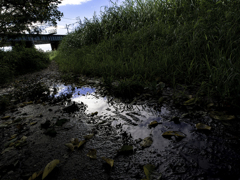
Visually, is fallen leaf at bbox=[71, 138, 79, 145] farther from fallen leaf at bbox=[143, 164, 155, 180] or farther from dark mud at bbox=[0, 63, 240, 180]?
fallen leaf at bbox=[143, 164, 155, 180]

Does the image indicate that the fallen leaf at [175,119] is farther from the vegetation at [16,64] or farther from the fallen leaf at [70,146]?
the vegetation at [16,64]

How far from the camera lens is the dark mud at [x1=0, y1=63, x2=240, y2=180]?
849mm

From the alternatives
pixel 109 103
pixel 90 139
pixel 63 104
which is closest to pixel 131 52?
pixel 109 103

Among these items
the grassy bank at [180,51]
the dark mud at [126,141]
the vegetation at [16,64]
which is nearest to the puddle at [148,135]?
the dark mud at [126,141]

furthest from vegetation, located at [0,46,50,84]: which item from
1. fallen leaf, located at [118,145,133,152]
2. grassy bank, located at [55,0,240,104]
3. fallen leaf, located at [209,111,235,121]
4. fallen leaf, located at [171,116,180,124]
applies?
fallen leaf, located at [209,111,235,121]

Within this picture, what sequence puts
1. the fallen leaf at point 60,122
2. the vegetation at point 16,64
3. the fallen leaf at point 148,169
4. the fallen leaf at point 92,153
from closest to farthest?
the fallen leaf at point 148,169, the fallen leaf at point 92,153, the fallen leaf at point 60,122, the vegetation at point 16,64

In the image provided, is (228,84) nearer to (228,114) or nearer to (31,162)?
(228,114)

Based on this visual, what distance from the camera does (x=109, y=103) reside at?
77.0 inches

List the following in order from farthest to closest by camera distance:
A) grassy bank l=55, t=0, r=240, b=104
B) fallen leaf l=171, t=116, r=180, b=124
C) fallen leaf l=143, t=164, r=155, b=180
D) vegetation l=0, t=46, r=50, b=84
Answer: vegetation l=0, t=46, r=50, b=84
grassy bank l=55, t=0, r=240, b=104
fallen leaf l=171, t=116, r=180, b=124
fallen leaf l=143, t=164, r=155, b=180

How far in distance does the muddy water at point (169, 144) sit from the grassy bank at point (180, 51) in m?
0.55

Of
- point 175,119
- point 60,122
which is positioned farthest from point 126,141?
point 60,122

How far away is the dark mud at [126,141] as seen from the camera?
0.85 metres

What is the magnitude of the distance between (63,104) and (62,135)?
90 centimetres

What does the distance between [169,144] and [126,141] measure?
353 mm
